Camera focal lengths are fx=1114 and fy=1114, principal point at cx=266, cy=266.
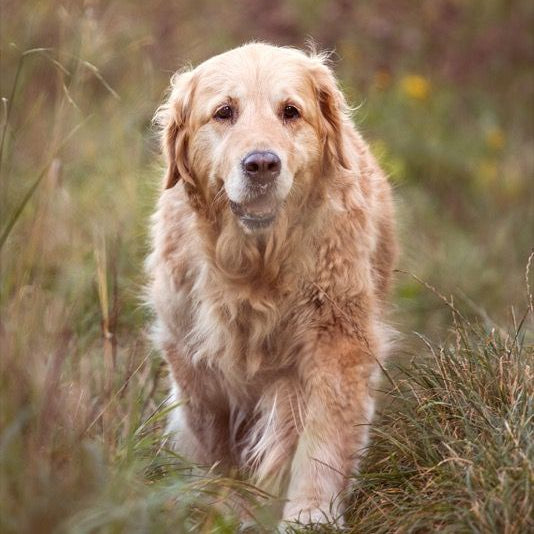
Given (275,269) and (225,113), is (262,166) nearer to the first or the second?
(225,113)

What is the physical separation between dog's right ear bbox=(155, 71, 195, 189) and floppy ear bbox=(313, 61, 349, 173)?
557mm

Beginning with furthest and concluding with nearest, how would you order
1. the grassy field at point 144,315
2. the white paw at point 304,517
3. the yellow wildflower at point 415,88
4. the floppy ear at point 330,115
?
the yellow wildflower at point 415,88, the floppy ear at point 330,115, the white paw at point 304,517, the grassy field at point 144,315

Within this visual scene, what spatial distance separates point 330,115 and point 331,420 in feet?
4.33

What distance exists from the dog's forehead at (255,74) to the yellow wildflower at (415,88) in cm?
607

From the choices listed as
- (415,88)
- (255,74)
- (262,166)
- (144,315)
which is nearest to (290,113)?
(255,74)

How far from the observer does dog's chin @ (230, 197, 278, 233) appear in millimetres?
4430

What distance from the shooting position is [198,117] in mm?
4723

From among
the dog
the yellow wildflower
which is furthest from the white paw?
the yellow wildflower

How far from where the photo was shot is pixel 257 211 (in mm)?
4465

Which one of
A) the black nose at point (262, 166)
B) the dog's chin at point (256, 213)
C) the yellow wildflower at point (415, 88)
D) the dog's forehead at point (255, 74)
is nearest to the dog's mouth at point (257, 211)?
the dog's chin at point (256, 213)

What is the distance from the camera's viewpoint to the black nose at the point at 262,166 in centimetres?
425

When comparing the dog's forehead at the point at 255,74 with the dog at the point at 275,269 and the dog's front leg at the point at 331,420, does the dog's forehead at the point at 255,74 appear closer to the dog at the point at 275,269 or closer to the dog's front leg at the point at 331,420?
the dog at the point at 275,269

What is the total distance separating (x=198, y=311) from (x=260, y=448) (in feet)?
2.14

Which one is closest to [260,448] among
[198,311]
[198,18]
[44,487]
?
[198,311]
